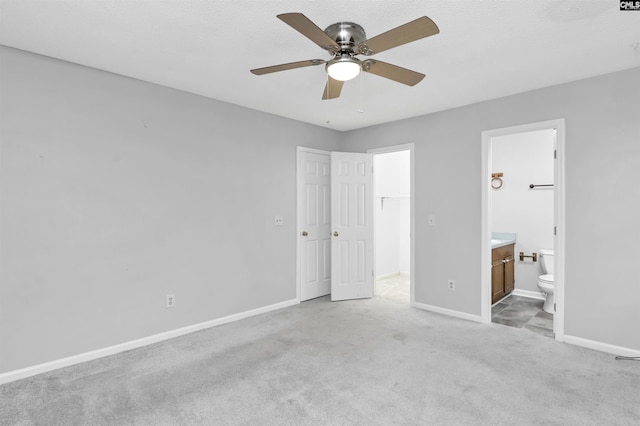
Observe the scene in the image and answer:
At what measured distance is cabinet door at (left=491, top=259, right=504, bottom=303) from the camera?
166 inches

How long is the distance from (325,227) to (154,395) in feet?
9.95

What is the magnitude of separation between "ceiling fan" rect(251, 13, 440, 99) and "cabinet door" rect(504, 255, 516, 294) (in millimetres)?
3489

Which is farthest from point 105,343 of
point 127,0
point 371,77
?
point 371,77

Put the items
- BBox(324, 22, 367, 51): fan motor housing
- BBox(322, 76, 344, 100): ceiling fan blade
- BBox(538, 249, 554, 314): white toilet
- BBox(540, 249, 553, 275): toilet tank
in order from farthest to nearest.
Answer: BBox(540, 249, 553, 275): toilet tank
BBox(538, 249, 554, 314): white toilet
BBox(322, 76, 344, 100): ceiling fan blade
BBox(324, 22, 367, 51): fan motor housing

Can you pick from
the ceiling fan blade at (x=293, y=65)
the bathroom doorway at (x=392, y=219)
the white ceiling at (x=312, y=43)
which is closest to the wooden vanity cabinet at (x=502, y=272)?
the bathroom doorway at (x=392, y=219)

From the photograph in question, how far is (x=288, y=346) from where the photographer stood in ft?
10.2

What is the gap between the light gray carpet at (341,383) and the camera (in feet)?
6.79

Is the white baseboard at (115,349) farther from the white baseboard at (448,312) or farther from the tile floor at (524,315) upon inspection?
the tile floor at (524,315)

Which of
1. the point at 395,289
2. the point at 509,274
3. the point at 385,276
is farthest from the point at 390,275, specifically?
the point at 509,274

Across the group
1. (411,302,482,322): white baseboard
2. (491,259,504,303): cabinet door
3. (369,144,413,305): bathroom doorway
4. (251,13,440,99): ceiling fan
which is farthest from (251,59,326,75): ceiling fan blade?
(369,144,413,305): bathroom doorway

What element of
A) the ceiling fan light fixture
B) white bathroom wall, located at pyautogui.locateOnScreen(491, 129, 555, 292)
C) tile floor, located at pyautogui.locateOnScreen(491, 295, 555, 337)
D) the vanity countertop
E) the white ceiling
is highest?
the white ceiling

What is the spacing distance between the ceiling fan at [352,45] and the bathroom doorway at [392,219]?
354cm

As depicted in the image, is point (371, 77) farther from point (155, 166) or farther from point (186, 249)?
point (186, 249)

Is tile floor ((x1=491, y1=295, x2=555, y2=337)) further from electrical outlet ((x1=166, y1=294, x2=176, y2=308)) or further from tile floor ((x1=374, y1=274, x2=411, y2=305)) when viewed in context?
electrical outlet ((x1=166, y1=294, x2=176, y2=308))
